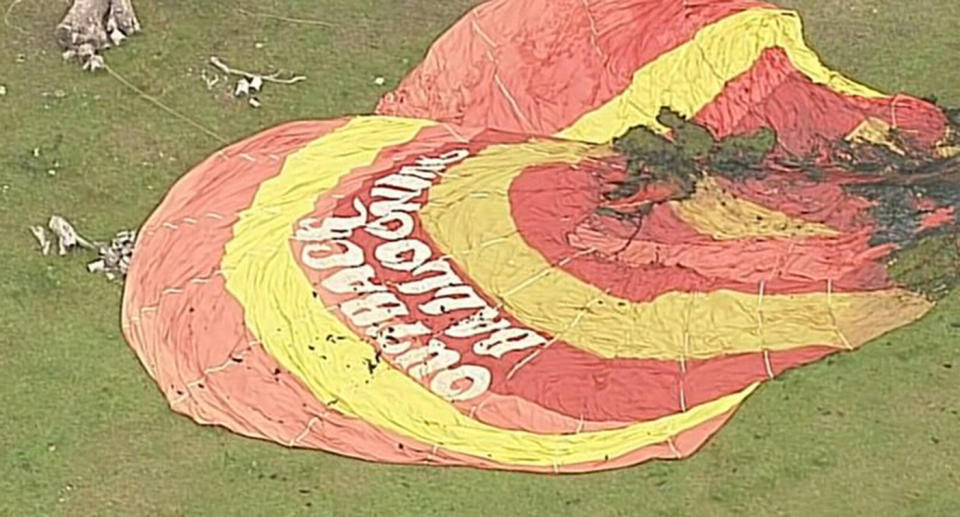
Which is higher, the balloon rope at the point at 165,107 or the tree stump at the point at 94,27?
the tree stump at the point at 94,27

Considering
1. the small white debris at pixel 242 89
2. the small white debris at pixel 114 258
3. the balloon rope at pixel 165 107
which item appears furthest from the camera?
the small white debris at pixel 242 89

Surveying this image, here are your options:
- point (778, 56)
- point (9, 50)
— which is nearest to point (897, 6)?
point (778, 56)

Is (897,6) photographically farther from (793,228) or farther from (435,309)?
(435,309)

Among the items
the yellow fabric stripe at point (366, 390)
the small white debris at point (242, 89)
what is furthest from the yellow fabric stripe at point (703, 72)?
the small white debris at point (242, 89)

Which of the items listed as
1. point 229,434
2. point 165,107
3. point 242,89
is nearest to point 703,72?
point 242,89

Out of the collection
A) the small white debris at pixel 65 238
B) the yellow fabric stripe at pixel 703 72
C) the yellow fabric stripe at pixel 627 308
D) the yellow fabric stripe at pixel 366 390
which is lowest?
the small white debris at pixel 65 238

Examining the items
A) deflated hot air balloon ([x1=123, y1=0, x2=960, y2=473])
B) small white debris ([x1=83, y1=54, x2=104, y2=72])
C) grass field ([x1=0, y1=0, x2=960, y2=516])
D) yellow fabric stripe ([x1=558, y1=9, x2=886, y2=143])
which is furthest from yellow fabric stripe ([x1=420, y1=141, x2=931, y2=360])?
small white debris ([x1=83, y1=54, x2=104, y2=72])

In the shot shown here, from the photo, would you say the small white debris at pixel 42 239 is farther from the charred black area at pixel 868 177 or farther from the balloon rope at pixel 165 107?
the charred black area at pixel 868 177
